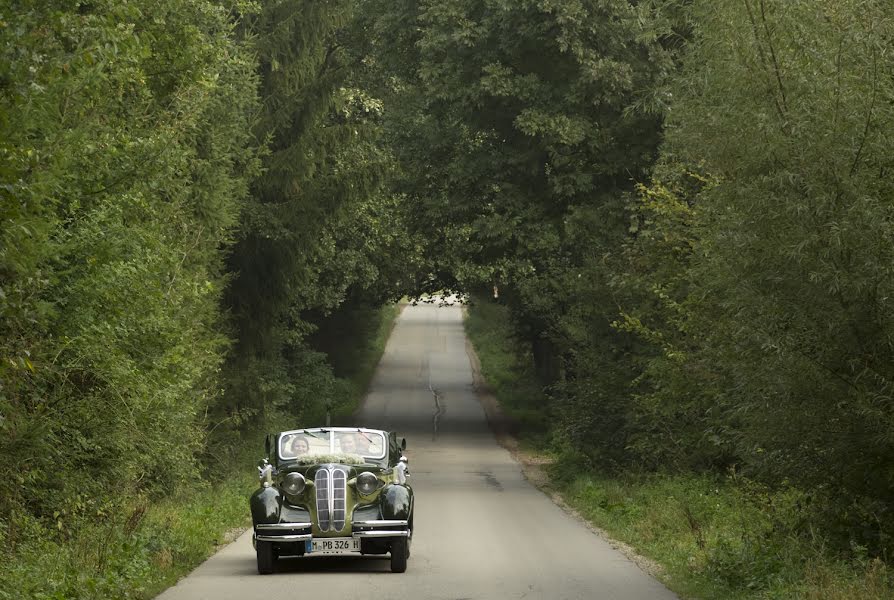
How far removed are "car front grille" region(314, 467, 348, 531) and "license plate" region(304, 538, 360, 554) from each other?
147mm

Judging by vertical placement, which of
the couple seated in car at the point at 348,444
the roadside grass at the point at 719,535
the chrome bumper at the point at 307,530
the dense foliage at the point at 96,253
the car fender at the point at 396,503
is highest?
the dense foliage at the point at 96,253

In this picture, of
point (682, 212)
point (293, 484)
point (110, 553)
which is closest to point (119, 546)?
point (110, 553)

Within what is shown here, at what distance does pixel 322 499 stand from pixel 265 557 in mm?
1017

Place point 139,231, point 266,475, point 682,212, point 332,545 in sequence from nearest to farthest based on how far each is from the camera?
point 332,545 → point 266,475 → point 139,231 → point 682,212

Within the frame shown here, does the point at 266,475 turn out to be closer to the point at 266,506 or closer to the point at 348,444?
the point at 266,506

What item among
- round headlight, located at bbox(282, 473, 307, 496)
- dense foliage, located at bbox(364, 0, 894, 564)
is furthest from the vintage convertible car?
Answer: dense foliage, located at bbox(364, 0, 894, 564)

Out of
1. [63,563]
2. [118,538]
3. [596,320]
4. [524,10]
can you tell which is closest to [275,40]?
[524,10]

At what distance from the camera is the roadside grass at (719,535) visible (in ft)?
40.3

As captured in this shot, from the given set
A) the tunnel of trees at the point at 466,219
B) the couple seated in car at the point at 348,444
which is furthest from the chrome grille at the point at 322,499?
the tunnel of trees at the point at 466,219

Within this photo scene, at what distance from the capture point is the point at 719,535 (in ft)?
56.2

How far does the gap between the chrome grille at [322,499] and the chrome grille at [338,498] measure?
0.07 metres

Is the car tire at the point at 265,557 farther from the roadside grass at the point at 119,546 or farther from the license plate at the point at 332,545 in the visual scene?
the roadside grass at the point at 119,546

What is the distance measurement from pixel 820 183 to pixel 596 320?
1603cm

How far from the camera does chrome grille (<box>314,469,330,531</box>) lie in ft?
49.8
